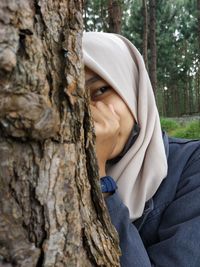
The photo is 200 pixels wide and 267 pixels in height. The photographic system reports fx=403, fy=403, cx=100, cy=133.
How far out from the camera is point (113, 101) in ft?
4.67

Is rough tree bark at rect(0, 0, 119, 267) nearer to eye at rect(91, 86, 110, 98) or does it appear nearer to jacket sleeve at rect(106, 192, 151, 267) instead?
jacket sleeve at rect(106, 192, 151, 267)

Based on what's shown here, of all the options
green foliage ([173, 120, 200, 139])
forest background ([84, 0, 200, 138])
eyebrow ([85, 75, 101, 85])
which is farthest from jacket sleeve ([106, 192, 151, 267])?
forest background ([84, 0, 200, 138])

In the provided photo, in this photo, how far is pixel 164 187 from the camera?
1.46 meters

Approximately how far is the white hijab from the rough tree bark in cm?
61

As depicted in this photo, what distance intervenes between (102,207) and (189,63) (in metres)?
24.1

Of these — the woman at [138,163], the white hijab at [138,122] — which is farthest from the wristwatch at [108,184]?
the white hijab at [138,122]

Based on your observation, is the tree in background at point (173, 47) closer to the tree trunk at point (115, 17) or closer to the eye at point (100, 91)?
the tree trunk at point (115, 17)

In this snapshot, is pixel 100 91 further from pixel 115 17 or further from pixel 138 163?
pixel 115 17

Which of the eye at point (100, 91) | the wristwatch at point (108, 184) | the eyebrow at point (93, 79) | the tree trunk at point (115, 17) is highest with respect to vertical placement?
the tree trunk at point (115, 17)

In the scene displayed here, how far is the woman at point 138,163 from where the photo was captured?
48.5 inches

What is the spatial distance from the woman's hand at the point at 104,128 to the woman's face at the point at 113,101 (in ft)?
0.14

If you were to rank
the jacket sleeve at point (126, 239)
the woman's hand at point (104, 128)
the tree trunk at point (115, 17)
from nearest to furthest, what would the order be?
the jacket sleeve at point (126, 239) < the woman's hand at point (104, 128) < the tree trunk at point (115, 17)

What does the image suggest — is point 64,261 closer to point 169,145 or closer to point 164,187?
point 164,187

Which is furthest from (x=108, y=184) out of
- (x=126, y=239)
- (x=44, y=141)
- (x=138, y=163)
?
(x=44, y=141)
